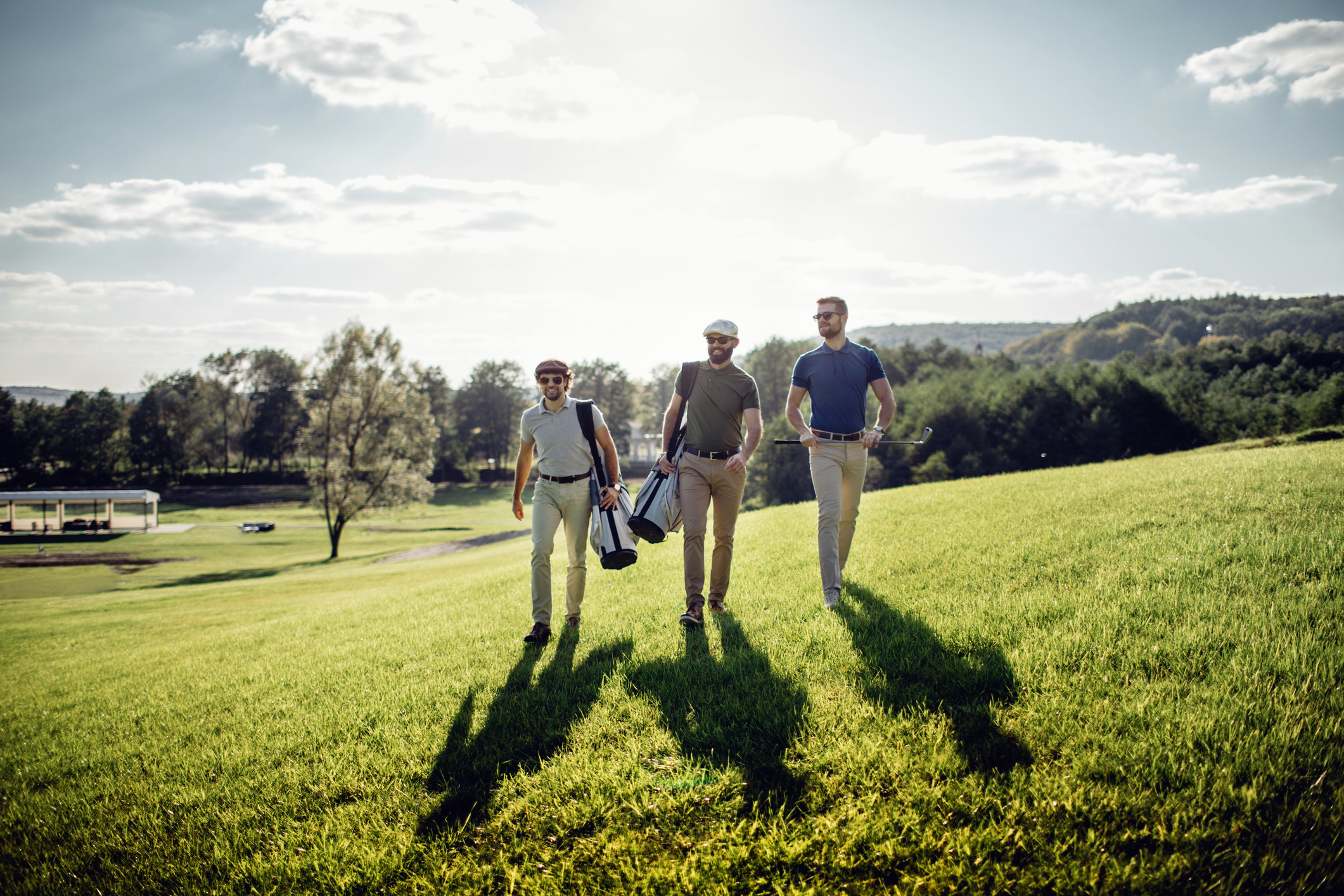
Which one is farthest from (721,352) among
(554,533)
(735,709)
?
(735,709)

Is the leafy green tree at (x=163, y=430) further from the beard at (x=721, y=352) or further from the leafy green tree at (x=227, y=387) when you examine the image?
the beard at (x=721, y=352)

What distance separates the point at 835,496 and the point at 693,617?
195cm

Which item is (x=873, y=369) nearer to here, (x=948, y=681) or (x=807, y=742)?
(x=948, y=681)

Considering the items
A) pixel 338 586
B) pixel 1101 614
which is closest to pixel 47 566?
pixel 338 586

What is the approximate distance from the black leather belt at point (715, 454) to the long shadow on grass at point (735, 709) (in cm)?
187

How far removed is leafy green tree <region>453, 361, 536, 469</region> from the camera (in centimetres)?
9069

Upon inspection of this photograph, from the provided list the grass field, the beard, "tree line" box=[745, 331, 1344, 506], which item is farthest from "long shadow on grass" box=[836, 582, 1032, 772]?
"tree line" box=[745, 331, 1344, 506]

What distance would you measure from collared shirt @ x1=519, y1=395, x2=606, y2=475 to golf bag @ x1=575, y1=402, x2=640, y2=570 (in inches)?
2.3

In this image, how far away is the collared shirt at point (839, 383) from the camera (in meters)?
6.59

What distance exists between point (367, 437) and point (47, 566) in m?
15.6

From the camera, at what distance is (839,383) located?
6641 mm

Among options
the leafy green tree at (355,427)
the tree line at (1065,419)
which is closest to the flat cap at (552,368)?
the leafy green tree at (355,427)

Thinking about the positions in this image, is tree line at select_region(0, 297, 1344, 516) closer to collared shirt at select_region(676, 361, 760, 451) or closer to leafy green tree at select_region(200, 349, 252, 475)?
leafy green tree at select_region(200, 349, 252, 475)

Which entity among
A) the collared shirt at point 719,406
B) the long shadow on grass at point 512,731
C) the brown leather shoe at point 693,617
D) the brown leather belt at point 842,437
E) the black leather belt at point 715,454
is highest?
the collared shirt at point 719,406
